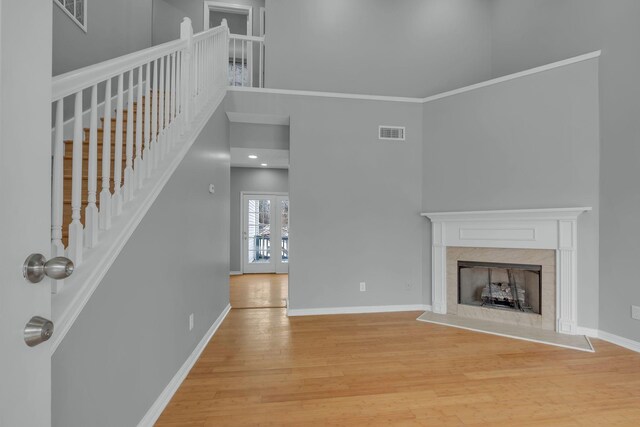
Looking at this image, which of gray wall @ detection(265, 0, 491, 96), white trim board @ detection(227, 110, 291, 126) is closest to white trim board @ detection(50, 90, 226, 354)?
white trim board @ detection(227, 110, 291, 126)

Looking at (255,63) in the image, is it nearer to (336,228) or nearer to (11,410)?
(336,228)

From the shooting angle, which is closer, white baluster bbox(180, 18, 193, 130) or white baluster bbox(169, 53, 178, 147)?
white baluster bbox(169, 53, 178, 147)

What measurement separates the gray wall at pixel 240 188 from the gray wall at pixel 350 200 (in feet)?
11.7

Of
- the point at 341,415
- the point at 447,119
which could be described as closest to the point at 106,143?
the point at 341,415

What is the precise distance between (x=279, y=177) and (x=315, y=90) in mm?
3431

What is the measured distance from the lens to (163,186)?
2.08 metres

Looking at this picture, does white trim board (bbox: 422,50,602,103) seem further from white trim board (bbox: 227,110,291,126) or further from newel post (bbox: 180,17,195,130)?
newel post (bbox: 180,17,195,130)

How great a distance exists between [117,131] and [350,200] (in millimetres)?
3151

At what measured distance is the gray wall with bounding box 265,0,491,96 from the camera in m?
4.66

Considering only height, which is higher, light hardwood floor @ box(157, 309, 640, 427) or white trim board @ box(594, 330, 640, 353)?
white trim board @ box(594, 330, 640, 353)

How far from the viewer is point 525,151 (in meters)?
3.80

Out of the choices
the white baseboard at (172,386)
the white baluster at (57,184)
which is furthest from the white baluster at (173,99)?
the white baseboard at (172,386)

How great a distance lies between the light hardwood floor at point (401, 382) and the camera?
209 cm

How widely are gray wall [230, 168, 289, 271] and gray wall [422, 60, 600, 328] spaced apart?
429 centimetres
